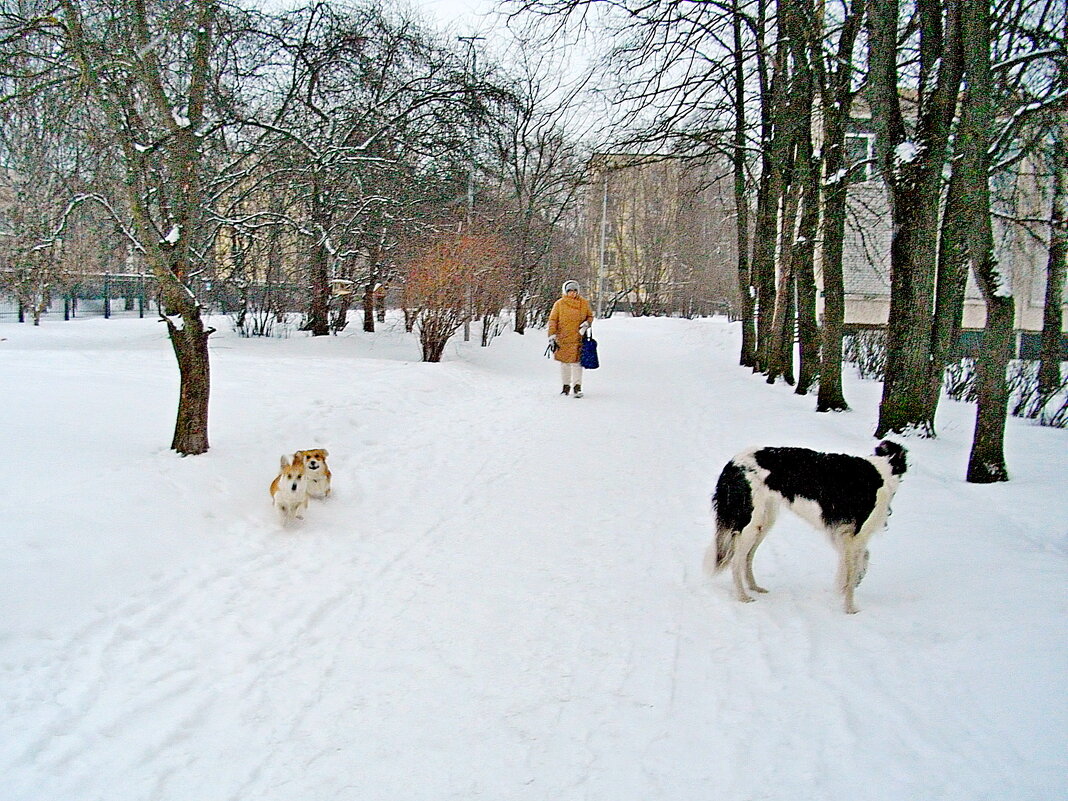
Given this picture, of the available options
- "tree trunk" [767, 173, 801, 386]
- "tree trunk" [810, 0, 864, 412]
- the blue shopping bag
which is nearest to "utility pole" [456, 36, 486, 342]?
the blue shopping bag

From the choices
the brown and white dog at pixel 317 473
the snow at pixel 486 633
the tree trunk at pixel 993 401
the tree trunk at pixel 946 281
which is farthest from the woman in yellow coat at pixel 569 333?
the brown and white dog at pixel 317 473

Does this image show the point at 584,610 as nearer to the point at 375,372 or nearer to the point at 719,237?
the point at 375,372

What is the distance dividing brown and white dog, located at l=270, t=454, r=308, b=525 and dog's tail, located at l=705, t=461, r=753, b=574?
3.17m

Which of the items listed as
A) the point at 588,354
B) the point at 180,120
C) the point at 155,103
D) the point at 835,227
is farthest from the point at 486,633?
the point at 588,354

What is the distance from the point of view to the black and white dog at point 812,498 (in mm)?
4430

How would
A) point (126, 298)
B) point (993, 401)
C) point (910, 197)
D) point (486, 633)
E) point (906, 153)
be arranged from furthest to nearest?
point (126, 298)
point (910, 197)
point (906, 153)
point (993, 401)
point (486, 633)

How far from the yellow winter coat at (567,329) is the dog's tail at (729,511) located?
910 cm

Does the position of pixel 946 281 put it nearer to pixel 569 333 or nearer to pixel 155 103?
pixel 569 333

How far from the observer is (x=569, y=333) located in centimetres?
1376

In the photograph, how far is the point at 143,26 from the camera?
659cm

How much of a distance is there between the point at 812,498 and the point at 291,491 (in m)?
3.85

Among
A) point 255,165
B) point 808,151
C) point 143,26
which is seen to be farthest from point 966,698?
point 255,165

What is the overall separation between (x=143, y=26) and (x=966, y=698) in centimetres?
777

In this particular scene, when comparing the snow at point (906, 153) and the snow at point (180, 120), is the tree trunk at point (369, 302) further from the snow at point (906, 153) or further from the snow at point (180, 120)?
the snow at point (906, 153)
